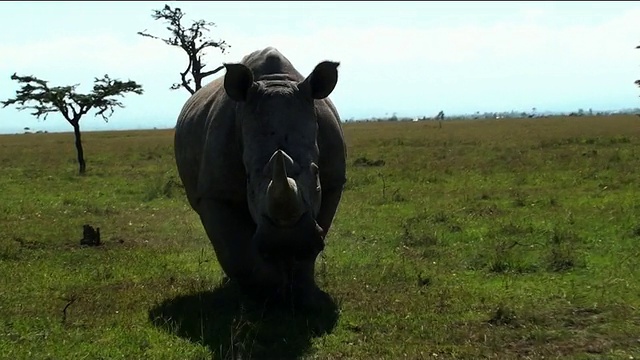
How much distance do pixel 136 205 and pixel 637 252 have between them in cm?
988

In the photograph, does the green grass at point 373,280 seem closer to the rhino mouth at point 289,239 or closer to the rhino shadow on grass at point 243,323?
the rhino shadow on grass at point 243,323

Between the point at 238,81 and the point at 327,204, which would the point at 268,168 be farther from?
the point at 327,204

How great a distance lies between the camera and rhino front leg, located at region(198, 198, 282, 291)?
7082 millimetres

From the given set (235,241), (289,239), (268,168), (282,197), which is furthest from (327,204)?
(282,197)

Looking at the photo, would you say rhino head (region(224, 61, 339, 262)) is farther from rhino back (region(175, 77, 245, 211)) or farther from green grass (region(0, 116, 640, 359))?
green grass (region(0, 116, 640, 359))

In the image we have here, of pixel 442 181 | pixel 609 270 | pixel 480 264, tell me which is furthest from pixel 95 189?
pixel 609 270

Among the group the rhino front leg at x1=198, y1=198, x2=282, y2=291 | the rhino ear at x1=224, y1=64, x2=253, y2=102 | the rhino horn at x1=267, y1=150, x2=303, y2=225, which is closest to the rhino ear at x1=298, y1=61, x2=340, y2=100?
the rhino ear at x1=224, y1=64, x2=253, y2=102

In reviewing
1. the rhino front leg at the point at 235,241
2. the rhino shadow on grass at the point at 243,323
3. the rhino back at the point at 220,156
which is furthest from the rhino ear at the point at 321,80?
the rhino shadow on grass at the point at 243,323

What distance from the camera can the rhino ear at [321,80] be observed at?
22.2 feet

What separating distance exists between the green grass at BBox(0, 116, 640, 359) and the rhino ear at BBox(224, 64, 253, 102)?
1.81 metres

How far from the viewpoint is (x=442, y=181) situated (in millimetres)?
18688

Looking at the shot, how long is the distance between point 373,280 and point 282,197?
11.2ft

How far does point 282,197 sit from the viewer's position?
5352 millimetres

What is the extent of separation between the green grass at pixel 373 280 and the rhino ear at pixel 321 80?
6.21 ft
